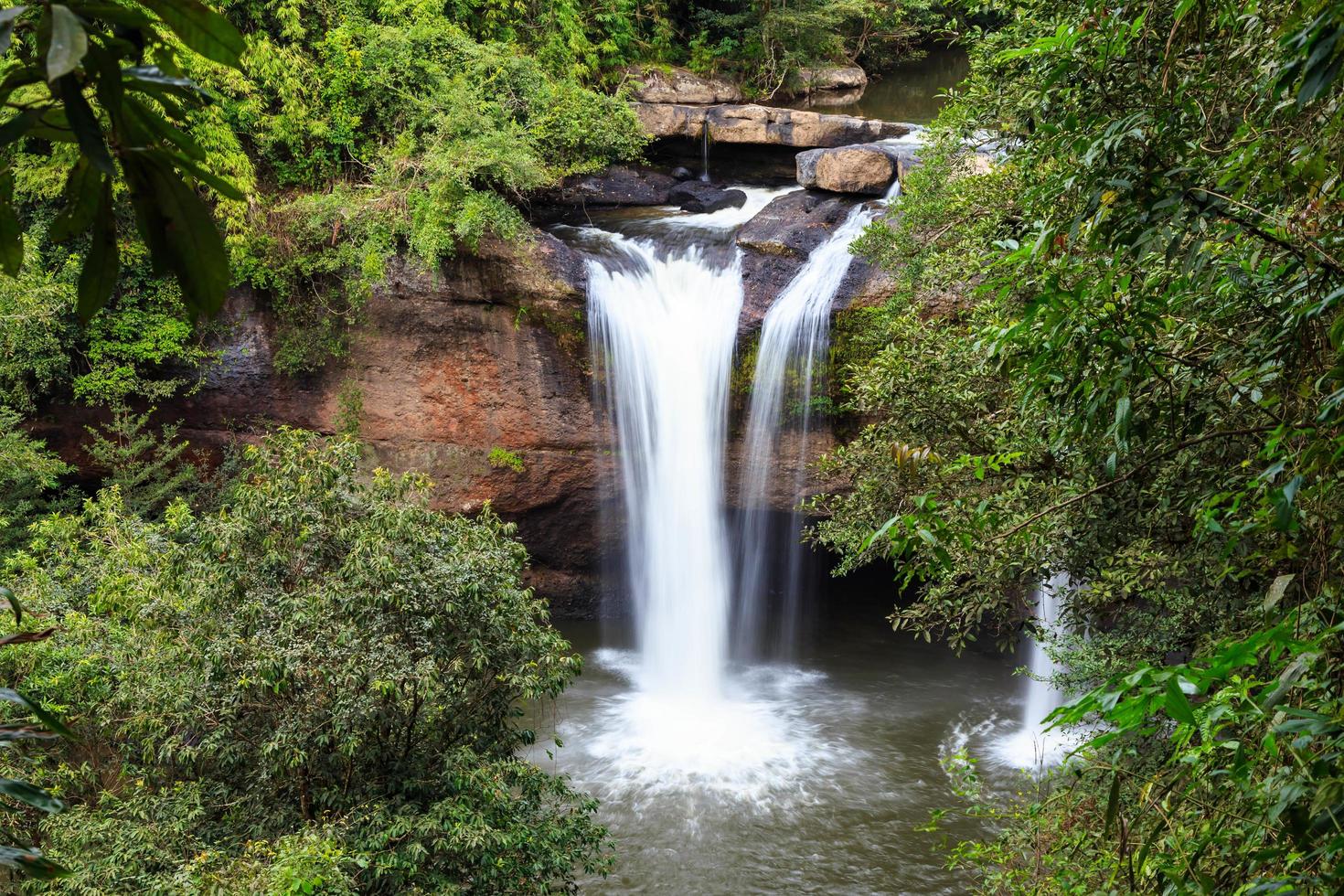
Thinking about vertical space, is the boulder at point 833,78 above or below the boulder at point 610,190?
above

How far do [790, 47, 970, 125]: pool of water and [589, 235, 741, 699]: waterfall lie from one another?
799cm

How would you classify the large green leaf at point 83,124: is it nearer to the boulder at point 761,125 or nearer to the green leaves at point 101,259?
the green leaves at point 101,259

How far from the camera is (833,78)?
20.4 meters

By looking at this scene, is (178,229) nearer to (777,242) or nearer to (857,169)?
(777,242)

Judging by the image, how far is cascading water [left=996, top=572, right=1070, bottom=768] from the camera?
34.4ft

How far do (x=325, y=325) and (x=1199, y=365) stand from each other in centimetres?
1219

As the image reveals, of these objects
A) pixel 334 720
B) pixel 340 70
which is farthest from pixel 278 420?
pixel 334 720

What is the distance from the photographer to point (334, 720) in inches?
223

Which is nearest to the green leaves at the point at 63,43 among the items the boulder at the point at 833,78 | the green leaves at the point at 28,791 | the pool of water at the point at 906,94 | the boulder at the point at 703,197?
the green leaves at the point at 28,791

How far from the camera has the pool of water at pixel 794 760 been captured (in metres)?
8.63

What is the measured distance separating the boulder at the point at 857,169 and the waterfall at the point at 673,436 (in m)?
2.13

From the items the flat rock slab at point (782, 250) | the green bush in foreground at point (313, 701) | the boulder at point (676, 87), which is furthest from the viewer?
the boulder at point (676, 87)

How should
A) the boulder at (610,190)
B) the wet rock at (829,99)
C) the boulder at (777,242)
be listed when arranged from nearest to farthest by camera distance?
1. the boulder at (777,242)
2. the boulder at (610,190)
3. the wet rock at (829,99)

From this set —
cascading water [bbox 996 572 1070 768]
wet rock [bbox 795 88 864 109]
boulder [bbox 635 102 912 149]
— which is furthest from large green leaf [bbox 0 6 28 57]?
wet rock [bbox 795 88 864 109]
